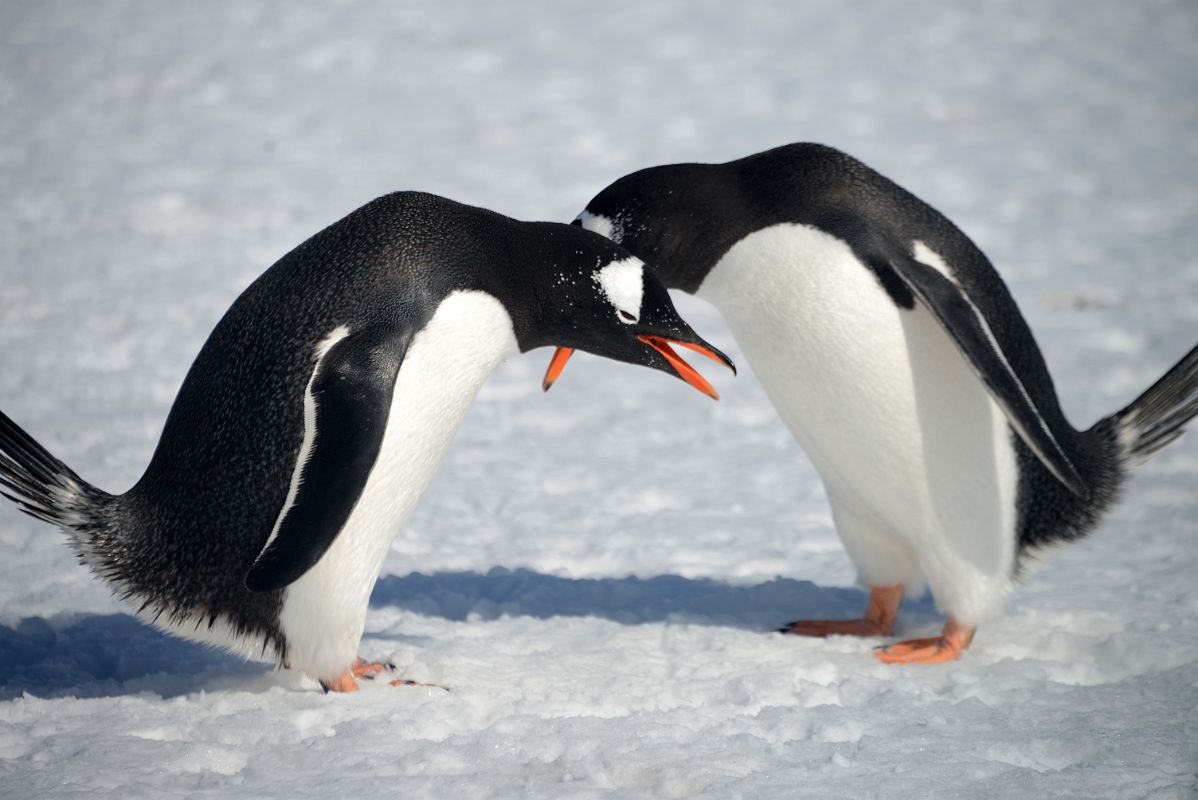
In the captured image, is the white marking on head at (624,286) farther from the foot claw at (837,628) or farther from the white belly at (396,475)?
the foot claw at (837,628)

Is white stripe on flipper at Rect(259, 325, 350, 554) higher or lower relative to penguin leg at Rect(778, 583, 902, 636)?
higher

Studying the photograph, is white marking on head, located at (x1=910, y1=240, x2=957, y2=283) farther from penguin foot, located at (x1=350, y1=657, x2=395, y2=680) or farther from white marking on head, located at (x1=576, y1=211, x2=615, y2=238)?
penguin foot, located at (x1=350, y1=657, x2=395, y2=680)

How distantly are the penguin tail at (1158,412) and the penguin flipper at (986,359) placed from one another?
1.68ft

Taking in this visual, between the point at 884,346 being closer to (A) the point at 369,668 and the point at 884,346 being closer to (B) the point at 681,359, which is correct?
(B) the point at 681,359

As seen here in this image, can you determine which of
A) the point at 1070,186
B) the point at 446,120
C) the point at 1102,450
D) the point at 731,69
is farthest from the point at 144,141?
the point at 1102,450

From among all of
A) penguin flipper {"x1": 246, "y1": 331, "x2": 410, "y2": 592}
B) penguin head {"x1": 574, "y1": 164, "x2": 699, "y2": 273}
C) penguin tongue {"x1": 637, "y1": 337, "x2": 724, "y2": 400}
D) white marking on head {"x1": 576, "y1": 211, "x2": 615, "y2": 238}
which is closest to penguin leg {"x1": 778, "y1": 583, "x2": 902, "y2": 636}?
penguin tongue {"x1": 637, "y1": 337, "x2": 724, "y2": 400}

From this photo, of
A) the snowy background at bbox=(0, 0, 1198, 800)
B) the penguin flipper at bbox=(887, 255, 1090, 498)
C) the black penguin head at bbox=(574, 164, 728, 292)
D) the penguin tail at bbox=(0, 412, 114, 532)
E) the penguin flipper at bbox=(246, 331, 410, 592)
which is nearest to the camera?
the penguin flipper at bbox=(246, 331, 410, 592)

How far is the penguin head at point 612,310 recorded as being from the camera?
8.68 feet

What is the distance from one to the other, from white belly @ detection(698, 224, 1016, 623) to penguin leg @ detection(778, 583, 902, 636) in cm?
19

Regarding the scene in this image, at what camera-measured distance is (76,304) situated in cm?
518

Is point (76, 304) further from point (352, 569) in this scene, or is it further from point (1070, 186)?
point (1070, 186)

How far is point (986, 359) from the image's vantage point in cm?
262

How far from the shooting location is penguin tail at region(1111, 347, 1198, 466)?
10.1ft

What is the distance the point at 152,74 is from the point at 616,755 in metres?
6.37
